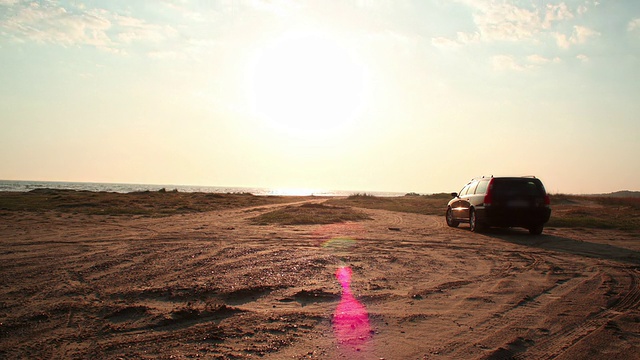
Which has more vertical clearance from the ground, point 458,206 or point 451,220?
point 458,206

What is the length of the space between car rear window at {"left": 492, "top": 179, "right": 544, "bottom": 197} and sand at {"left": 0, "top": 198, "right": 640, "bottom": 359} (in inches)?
145

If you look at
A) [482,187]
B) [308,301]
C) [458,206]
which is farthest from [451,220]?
[308,301]

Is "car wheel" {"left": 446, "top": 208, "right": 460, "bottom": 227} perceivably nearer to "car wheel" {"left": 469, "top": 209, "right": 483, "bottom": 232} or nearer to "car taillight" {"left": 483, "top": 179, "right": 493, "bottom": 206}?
"car wheel" {"left": 469, "top": 209, "right": 483, "bottom": 232}

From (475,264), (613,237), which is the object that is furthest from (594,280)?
(613,237)

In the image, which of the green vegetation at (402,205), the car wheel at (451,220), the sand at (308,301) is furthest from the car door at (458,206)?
the green vegetation at (402,205)

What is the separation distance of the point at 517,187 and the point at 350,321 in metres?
11.0

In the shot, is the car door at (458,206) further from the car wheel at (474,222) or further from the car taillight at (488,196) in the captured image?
the car taillight at (488,196)

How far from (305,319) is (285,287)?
4.58 ft

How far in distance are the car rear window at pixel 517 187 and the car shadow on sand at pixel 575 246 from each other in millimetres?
1277

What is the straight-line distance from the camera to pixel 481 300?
556 centimetres

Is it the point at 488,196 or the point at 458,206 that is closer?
the point at 488,196

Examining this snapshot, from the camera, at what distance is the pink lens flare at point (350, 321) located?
414cm

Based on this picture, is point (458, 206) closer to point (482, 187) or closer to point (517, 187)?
point (482, 187)

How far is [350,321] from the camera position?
182 inches
